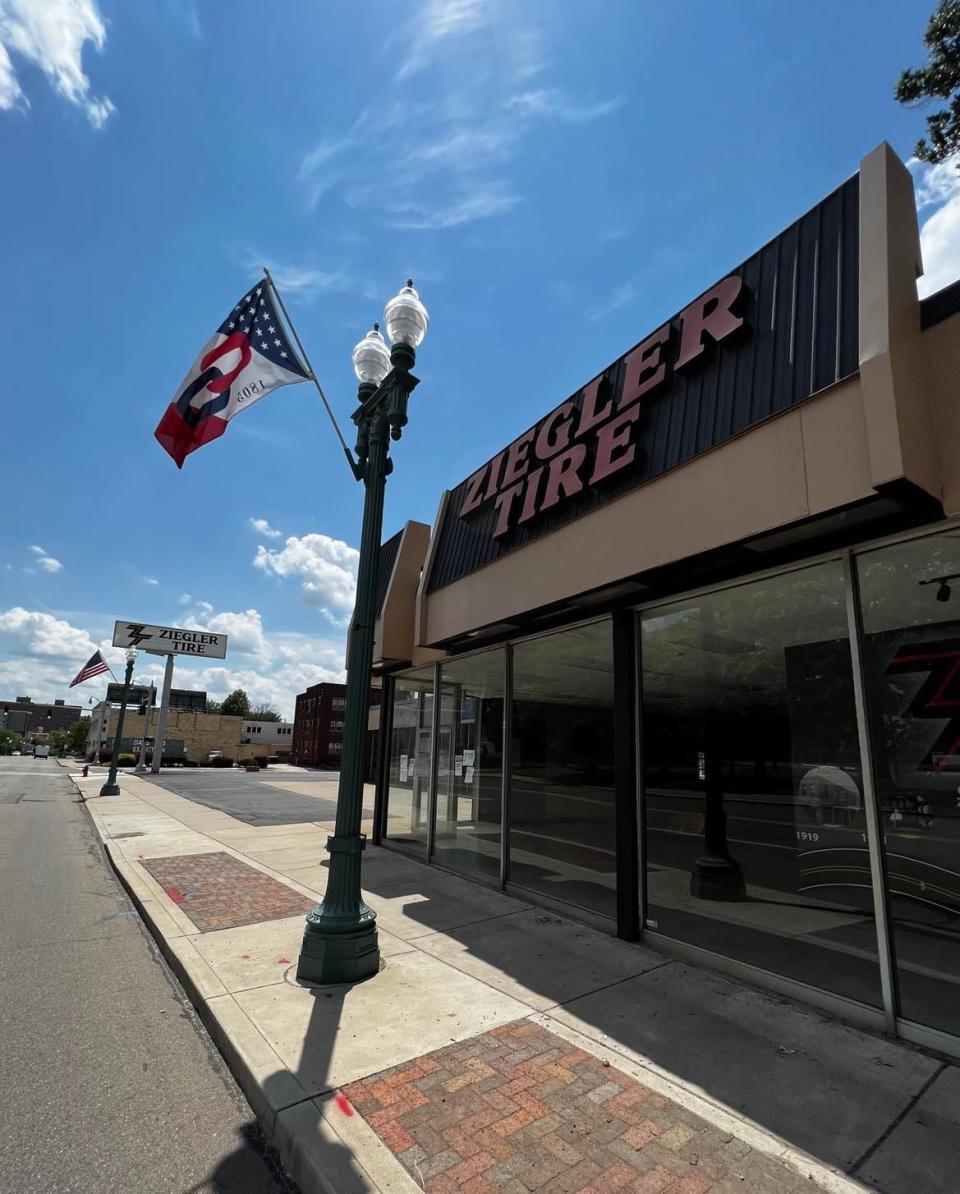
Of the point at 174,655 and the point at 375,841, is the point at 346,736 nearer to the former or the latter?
the point at 375,841

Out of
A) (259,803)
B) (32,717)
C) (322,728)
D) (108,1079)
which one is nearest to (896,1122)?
(108,1079)

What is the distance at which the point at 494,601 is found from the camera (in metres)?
7.24

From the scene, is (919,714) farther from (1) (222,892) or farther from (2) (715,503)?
(1) (222,892)

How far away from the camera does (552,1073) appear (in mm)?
3533

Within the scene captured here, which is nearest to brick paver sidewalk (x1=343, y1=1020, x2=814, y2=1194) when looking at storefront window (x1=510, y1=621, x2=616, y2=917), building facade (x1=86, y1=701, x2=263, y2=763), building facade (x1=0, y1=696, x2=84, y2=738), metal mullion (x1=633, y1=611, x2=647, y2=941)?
metal mullion (x1=633, y1=611, x2=647, y2=941)

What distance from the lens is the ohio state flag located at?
6.39 meters

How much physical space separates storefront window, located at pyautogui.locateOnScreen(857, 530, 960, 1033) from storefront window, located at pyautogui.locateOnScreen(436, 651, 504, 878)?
15.6 feet

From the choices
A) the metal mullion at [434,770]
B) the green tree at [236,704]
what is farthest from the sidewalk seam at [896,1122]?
the green tree at [236,704]

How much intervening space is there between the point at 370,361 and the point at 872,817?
19.3 ft

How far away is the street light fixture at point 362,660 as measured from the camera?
4.95 meters

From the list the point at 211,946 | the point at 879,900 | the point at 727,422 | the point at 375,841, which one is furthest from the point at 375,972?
the point at 375,841

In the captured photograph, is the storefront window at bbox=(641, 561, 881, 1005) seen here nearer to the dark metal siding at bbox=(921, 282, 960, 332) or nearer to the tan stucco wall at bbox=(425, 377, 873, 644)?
the tan stucco wall at bbox=(425, 377, 873, 644)

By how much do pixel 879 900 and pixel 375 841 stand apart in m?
8.94

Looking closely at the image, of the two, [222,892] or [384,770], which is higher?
[384,770]
